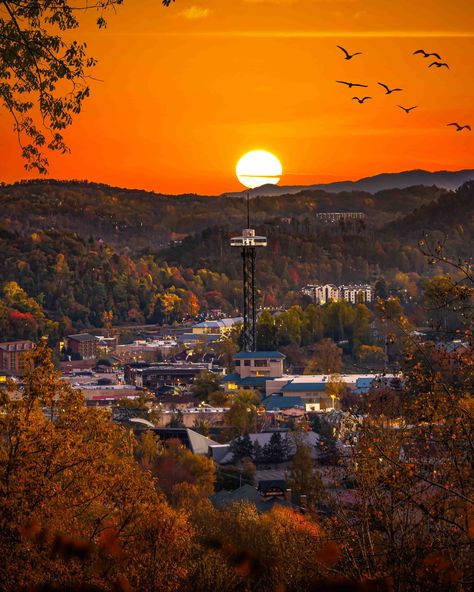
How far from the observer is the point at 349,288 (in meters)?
120

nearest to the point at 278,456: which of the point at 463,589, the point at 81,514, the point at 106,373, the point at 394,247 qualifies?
the point at 81,514

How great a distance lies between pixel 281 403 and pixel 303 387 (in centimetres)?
266

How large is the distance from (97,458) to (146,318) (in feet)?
316

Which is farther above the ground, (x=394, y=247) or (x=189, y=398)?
(x=394, y=247)

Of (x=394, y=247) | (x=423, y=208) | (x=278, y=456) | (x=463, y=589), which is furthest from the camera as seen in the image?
(x=423, y=208)

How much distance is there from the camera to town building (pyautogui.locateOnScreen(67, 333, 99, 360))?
303 feet

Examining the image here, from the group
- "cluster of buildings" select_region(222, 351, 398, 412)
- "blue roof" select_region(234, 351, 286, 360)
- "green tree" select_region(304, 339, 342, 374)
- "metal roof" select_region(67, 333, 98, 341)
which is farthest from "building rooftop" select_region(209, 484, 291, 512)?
"metal roof" select_region(67, 333, 98, 341)

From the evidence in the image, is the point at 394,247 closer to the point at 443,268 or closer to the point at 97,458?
the point at 443,268

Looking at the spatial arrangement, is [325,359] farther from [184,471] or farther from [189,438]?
[184,471]

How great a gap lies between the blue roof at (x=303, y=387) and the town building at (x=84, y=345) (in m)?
28.2

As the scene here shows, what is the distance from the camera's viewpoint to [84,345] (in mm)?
93062

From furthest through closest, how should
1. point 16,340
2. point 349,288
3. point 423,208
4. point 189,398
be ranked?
1. point 423,208
2. point 349,288
3. point 16,340
4. point 189,398

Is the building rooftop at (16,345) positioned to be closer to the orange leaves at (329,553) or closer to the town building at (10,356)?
the town building at (10,356)

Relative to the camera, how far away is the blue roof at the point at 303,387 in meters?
62.9
